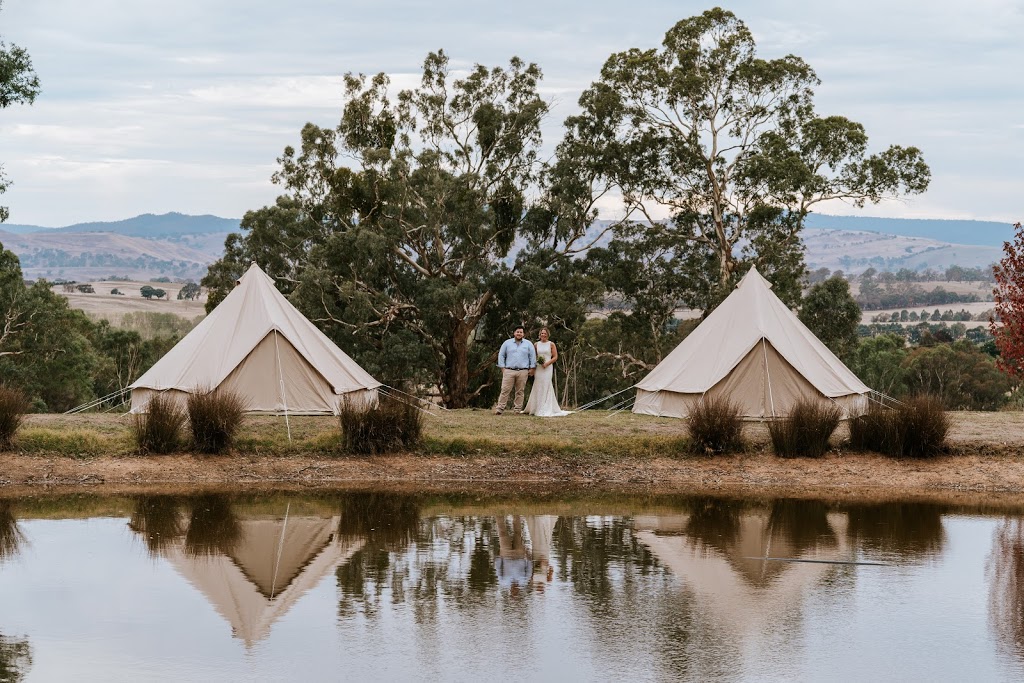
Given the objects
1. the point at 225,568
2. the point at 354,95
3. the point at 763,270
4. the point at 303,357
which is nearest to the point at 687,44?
the point at 763,270

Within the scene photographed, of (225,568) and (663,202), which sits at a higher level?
(663,202)

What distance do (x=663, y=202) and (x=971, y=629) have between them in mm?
26347

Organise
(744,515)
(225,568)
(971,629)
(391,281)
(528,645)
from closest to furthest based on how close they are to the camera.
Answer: (528,645) < (971,629) < (225,568) < (744,515) < (391,281)

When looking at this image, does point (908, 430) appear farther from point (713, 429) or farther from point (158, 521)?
point (158, 521)

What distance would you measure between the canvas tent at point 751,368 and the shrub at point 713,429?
79.0 inches

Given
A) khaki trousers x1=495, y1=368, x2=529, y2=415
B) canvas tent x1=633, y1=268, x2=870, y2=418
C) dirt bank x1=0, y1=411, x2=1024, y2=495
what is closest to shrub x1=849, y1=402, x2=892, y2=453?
dirt bank x1=0, y1=411, x2=1024, y2=495

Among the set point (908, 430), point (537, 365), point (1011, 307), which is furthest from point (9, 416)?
point (1011, 307)

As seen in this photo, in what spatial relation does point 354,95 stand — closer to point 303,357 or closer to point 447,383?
point 447,383

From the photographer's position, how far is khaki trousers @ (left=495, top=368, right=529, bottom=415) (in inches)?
746

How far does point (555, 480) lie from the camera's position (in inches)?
568

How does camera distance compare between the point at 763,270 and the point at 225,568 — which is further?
the point at 763,270

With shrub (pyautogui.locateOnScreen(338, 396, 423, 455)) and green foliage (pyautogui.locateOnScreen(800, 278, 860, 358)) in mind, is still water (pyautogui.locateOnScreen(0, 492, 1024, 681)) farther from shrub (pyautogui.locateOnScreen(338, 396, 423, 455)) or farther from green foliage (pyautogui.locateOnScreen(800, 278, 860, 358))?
green foliage (pyautogui.locateOnScreen(800, 278, 860, 358))

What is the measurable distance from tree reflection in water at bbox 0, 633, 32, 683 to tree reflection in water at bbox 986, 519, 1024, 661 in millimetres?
5825

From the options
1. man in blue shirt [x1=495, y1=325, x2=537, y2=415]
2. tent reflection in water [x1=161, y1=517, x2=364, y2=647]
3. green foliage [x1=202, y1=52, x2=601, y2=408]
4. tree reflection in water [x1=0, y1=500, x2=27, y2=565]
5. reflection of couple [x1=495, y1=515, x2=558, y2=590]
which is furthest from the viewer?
green foliage [x1=202, y1=52, x2=601, y2=408]
